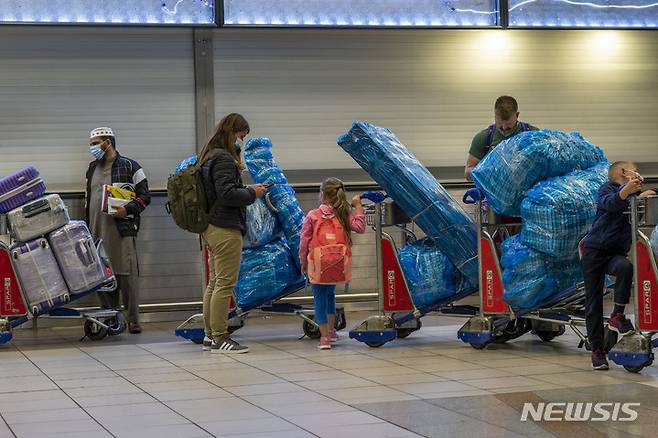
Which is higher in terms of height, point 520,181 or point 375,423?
point 520,181

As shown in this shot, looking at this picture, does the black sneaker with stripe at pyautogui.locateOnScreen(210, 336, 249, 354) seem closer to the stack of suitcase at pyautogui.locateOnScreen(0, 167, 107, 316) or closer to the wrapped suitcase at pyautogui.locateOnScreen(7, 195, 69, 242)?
the stack of suitcase at pyautogui.locateOnScreen(0, 167, 107, 316)

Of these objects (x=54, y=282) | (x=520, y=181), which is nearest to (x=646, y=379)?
(x=520, y=181)

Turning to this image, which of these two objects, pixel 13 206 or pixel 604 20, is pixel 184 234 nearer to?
pixel 13 206

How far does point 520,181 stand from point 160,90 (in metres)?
4.60

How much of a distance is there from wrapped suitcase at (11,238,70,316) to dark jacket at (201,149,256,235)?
5.92 ft

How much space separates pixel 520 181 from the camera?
7883 mm

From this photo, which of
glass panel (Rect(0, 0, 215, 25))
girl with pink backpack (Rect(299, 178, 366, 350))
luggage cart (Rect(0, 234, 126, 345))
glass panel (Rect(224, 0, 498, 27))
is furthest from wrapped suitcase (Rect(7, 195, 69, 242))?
glass panel (Rect(224, 0, 498, 27))

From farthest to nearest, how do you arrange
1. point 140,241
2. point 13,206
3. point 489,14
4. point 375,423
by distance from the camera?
point 489,14 → point 140,241 → point 13,206 → point 375,423

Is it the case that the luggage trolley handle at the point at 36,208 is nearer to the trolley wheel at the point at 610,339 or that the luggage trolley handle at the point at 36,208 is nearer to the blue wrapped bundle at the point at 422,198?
the blue wrapped bundle at the point at 422,198

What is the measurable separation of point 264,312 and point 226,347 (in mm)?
1156

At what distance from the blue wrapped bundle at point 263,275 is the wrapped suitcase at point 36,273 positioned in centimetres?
149

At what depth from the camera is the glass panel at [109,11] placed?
431 inches

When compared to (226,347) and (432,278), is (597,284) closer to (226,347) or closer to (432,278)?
(432,278)

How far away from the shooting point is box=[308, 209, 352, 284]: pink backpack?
27.8 ft
